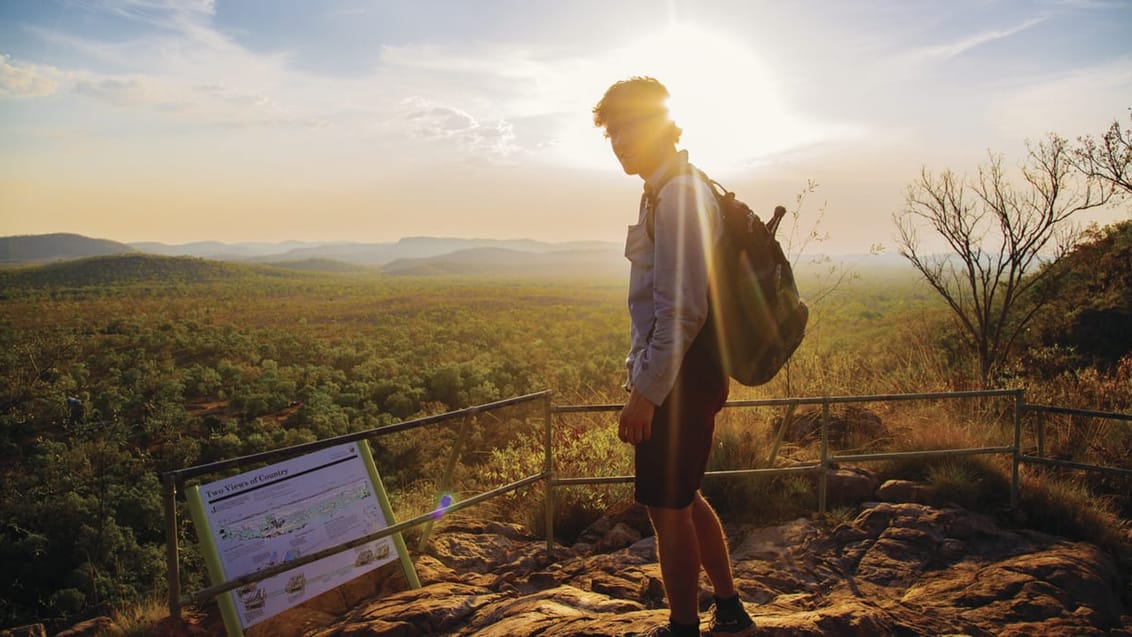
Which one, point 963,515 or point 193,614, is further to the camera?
point 963,515

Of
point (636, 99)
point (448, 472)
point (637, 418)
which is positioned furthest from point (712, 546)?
point (448, 472)

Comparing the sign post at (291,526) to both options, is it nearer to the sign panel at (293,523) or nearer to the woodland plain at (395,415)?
the sign panel at (293,523)

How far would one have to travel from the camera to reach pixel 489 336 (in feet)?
124

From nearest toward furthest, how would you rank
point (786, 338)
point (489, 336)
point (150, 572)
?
point (786, 338)
point (150, 572)
point (489, 336)

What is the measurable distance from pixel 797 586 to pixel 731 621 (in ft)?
4.09

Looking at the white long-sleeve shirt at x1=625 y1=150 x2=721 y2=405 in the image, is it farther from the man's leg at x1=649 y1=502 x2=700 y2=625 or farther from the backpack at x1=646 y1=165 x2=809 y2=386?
the man's leg at x1=649 y1=502 x2=700 y2=625

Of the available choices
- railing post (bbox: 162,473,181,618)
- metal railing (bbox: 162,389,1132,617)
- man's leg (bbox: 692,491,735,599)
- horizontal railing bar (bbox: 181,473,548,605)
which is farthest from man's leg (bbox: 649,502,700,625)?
railing post (bbox: 162,473,181,618)

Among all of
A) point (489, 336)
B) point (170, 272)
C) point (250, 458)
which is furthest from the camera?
point (170, 272)

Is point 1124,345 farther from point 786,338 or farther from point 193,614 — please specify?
point 193,614

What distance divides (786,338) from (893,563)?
225cm

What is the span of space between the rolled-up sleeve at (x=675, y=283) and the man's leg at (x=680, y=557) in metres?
0.47

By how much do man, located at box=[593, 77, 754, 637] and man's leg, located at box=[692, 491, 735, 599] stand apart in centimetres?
19

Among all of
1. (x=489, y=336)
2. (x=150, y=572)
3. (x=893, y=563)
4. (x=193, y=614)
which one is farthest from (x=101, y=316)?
(x=893, y=563)

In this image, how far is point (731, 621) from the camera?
94.0 inches
